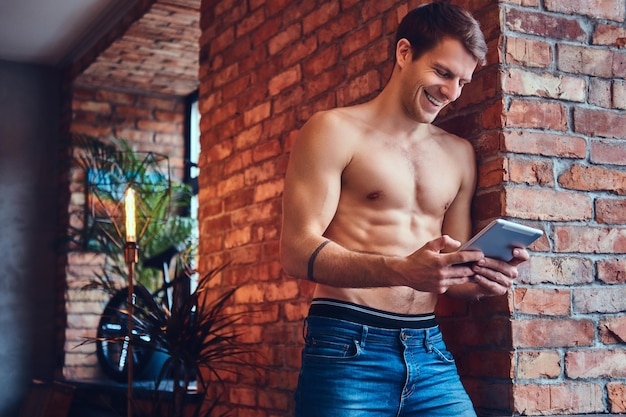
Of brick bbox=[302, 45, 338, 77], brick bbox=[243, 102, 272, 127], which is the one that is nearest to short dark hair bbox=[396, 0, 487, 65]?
brick bbox=[302, 45, 338, 77]

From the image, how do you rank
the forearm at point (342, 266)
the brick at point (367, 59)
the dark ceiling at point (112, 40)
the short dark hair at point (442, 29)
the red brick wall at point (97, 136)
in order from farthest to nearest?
the red brick wall at point (97, 136) → the dark ceiling at point (112, 40) → the brick at point (367, 59) → the short dark hair at point (442, 29) → the forearm at point (342, 266)

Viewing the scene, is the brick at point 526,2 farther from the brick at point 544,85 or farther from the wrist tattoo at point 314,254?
the wrist tattoo at point 314,254

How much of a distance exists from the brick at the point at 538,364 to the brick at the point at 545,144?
54 centimetres

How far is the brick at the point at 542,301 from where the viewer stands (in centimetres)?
235

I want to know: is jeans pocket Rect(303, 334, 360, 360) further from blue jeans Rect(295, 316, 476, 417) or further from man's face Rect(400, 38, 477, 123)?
man's face Rect(400, 38, 477, 123)

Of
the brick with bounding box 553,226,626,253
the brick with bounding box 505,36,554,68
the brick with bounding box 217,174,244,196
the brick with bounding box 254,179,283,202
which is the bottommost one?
the brick with bounding box 553,226,626,253

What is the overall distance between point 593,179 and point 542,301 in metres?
0.38

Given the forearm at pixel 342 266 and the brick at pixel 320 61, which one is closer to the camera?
the forearm at pixel 342 266

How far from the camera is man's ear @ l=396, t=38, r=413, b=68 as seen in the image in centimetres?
229

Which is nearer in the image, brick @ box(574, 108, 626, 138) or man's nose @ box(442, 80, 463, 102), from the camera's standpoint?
man's nose @ box(442, 80, 463, 102)

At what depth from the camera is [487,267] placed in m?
2.03

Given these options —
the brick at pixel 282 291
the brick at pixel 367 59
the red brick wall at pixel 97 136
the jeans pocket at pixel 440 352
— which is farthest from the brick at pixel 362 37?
the red brick wall at pixel 97 136

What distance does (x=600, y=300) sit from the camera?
2.46 m

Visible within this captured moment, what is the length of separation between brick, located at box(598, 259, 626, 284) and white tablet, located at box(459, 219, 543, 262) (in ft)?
1.76
